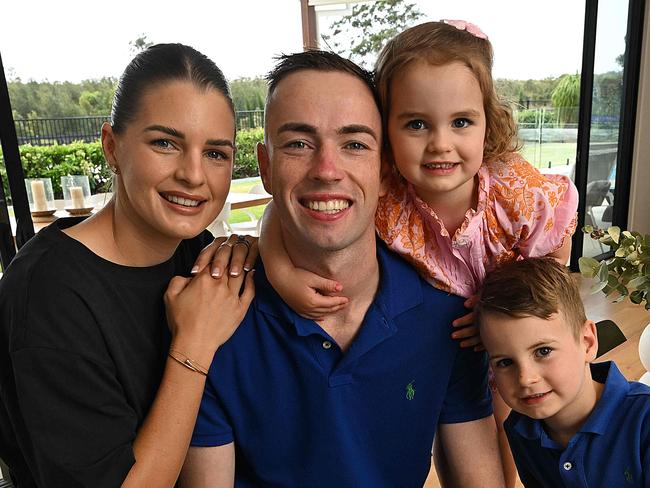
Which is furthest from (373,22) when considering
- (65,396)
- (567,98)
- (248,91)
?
(65,396)

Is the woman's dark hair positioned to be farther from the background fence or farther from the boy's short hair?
the background fence

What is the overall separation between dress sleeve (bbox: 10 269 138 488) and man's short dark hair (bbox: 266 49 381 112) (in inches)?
23.9

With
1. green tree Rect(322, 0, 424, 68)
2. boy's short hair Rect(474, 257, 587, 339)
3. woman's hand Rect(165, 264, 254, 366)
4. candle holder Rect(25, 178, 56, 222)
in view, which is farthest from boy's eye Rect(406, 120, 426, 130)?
green tree Rect(322, 0, 424, 68)

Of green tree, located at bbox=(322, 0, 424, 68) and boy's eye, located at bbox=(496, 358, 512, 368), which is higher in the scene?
green tree, located at bbox=(322, 0, 424, 68)

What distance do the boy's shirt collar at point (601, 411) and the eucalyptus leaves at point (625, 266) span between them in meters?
0.19

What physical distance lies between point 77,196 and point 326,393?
275 cm

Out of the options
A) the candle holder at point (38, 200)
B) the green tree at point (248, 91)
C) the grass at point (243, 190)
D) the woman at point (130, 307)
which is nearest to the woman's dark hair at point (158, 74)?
the woman at point (130, 307)

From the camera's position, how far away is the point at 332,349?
1.29m

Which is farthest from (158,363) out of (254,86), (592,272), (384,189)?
(254,86)

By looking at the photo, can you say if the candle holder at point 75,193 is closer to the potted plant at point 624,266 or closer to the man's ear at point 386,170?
the man's ear at point 386,170

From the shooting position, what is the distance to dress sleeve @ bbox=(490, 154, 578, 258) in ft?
4.71

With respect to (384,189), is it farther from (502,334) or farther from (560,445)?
(560,445)

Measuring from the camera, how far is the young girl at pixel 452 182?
133 cm

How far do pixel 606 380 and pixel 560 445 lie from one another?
18cm
